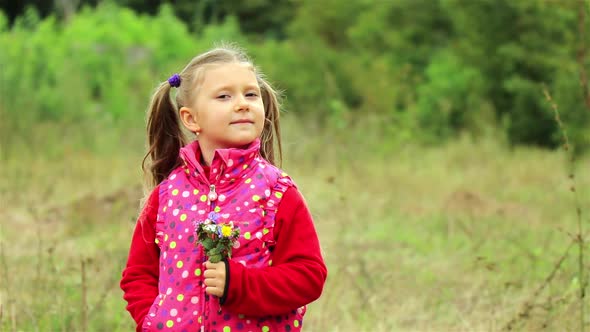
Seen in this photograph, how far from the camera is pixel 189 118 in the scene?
3.12 metres

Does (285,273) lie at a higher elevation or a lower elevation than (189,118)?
lower

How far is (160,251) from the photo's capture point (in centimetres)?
306

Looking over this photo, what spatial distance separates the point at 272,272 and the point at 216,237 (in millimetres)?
242

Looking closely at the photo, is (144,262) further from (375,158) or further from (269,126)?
(375,158)

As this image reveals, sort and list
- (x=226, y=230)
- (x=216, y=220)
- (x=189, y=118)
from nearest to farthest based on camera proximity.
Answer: (x=226, y=230) → (x=216, y=220) → (x=189, y=118)

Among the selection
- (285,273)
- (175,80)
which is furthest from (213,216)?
(175,80)

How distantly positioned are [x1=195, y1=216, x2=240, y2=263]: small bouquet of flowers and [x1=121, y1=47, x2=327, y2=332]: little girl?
3 cm

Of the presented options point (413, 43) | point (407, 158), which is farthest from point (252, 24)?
point (407, 158)

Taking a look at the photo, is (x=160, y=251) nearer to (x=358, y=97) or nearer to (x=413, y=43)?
(x=358, y=97)

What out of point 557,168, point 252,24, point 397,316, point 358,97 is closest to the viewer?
point 397,316

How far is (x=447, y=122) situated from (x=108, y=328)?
450 inches

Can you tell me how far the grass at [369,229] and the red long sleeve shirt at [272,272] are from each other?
131 cm

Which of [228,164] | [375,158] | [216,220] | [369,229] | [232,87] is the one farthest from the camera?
[375,158]

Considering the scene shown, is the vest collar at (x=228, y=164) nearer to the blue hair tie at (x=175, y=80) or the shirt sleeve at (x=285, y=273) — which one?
the shirt sleeve at (x=285, y=273)
